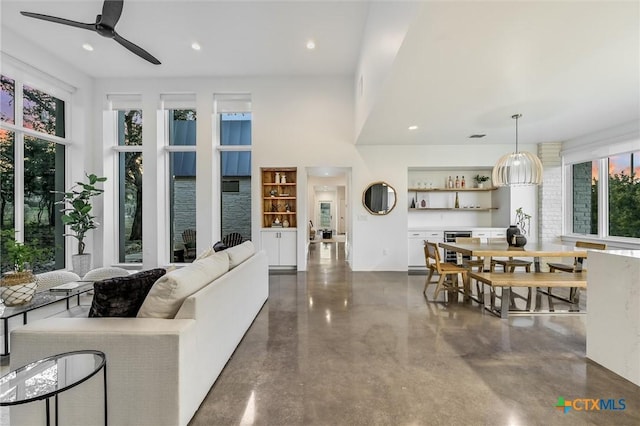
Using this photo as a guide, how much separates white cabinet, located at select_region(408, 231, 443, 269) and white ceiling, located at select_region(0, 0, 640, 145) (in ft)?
6.20

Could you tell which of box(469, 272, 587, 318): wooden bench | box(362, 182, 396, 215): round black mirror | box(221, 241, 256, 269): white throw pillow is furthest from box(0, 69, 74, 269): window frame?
box(469, 272, 587, 318): wooden bench

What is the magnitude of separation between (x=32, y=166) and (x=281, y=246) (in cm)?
461

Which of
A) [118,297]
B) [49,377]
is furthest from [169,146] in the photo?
[49,377]

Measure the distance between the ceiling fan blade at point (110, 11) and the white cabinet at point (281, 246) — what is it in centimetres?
403

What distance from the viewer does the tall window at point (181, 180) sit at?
641 centimetres

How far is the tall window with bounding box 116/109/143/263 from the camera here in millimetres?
6316

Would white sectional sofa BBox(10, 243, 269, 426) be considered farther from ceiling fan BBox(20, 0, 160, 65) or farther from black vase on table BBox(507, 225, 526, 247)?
black vase on table BBox(507, 225, 526, 247)

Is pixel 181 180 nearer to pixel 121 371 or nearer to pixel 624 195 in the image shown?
pixel 121 371

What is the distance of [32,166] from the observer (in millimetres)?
5082

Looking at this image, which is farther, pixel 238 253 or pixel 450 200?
pixel 450 200

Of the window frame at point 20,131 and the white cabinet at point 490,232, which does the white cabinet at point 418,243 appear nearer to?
the white cabinet at point 490,232

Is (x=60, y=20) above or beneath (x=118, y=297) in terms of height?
above

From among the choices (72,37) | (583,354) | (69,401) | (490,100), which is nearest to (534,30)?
(490,100)

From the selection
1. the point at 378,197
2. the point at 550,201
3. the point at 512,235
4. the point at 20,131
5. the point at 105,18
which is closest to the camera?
the point at 105,18
